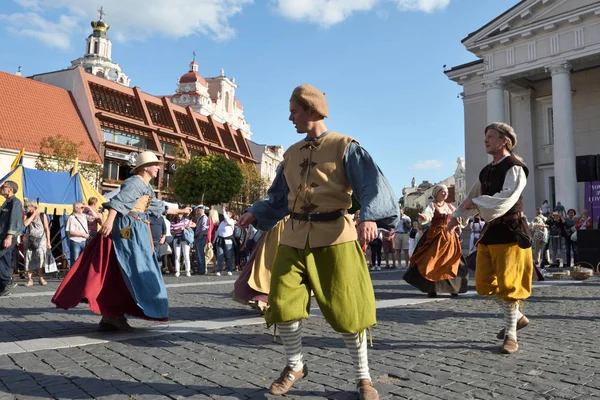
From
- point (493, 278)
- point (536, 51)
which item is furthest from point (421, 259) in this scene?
point (536, 51)

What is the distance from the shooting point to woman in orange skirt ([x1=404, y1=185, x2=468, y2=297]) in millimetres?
7930

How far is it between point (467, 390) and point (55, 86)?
186 ft

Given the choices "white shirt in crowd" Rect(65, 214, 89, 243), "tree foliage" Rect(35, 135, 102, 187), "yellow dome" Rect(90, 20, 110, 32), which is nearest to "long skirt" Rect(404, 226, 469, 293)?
"white shirt in crowd" Rect(65, 214, 89, 243)

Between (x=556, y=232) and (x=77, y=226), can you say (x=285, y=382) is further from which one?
(x=556, y=232)

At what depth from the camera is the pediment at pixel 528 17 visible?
23.9 m

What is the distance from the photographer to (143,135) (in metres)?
56.0

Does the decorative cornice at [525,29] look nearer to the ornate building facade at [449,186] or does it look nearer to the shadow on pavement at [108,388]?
the shadow on pavement at [108,388]

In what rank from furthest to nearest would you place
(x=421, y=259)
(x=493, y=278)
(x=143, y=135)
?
(x=143, y=135) → (x=421, y=259) → (x=493, y=278)

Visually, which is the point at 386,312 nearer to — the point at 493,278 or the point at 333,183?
the point at 493,278

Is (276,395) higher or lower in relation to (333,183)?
lower

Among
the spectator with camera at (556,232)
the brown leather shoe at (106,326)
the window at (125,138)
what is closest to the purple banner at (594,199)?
the spectator with camera at (556,232)

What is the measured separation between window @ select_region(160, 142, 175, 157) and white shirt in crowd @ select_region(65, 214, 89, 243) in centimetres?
4845

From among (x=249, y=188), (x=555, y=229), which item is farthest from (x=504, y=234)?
(x=249, y=188)

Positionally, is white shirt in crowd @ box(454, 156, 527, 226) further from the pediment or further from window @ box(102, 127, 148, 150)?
window @ box(102, 127, 148, 150)
